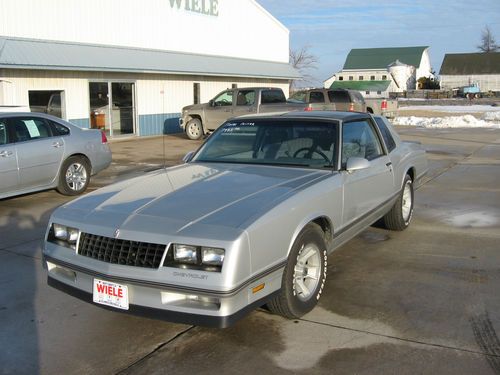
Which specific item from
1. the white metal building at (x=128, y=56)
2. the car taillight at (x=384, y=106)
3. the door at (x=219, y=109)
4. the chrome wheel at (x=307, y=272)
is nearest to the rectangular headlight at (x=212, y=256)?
the chrome wheel at (x=307, y=272)

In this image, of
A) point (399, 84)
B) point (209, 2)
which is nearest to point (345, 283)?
point (209, 2)

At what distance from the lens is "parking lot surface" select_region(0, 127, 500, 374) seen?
3.69m

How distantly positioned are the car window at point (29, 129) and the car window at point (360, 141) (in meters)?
5.55

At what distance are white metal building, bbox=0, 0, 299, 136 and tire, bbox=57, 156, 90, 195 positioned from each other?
546 centimetres

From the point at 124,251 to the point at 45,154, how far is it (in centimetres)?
595

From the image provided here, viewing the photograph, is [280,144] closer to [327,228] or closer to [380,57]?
[327,228]

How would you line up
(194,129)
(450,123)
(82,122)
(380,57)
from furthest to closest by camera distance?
1. (380,57)
2. (450,123)
3. (194,129)
4. (82,122)

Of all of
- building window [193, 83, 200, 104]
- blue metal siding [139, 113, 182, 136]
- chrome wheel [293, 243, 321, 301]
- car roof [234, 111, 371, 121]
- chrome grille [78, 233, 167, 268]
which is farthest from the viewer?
building window [193, 83, 200, 104]

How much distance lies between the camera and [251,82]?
90.2ft

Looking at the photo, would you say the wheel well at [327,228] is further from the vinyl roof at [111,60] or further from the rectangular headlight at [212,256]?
the vinyl roof at [111,60]

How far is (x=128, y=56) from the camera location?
19.4 metres

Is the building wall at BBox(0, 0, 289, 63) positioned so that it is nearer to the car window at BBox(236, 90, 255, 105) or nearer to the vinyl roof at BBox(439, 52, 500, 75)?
the car window at BBox(236, 90, 255, 105)

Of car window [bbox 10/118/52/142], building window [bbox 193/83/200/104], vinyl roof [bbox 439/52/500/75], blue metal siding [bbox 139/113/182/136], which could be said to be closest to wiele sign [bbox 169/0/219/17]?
building window [bbox 193/83/200/104]

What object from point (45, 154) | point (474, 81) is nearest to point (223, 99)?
point (45, 154)
